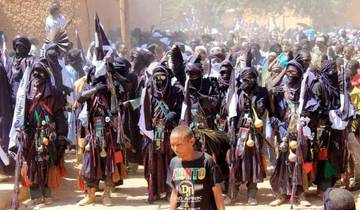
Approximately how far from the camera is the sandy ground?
27.3 ft

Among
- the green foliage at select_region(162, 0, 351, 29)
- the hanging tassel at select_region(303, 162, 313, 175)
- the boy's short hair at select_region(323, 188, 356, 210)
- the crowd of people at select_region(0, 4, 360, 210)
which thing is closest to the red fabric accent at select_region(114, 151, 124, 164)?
the crowd of people at select_region(0, 4, 360, 210)

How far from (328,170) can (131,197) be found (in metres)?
2.81

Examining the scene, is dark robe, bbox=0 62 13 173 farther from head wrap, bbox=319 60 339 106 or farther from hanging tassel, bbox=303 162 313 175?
head wrap, bbox=319 60 339 106

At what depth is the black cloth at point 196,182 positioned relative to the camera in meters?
5.04

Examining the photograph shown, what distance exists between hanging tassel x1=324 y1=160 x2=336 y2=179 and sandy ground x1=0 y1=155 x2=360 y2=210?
0.39 meters

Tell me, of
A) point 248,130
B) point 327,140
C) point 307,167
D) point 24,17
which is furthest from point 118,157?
point 24,17

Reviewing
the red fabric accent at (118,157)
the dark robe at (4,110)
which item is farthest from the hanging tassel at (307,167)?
the dark robe at (4,110)

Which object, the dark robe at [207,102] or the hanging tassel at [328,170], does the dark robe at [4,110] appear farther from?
the hanging tassel at [328,170]

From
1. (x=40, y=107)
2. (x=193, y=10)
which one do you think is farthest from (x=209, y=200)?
(x=193, y=10)

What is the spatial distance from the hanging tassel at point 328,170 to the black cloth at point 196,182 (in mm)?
3559

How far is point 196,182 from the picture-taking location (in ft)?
16.5

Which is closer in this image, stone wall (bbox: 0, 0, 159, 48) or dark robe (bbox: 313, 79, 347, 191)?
dark robe (bbox: 313, 79, 347, 191)

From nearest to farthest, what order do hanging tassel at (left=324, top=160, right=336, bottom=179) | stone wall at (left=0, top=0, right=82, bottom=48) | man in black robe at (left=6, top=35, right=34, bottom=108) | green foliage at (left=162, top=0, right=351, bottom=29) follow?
hanging tassel at (left=324, top=160, right=336, bottom=179) → man in black robe at (left=6, top=35, right=34, bottom=108) → stone wall at (left=0, top=0, right=82, bottom=48) → green foliage at (left=162, top=0, right=351, bottom=29)

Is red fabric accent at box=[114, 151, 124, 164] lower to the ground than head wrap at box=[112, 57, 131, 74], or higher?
lower
